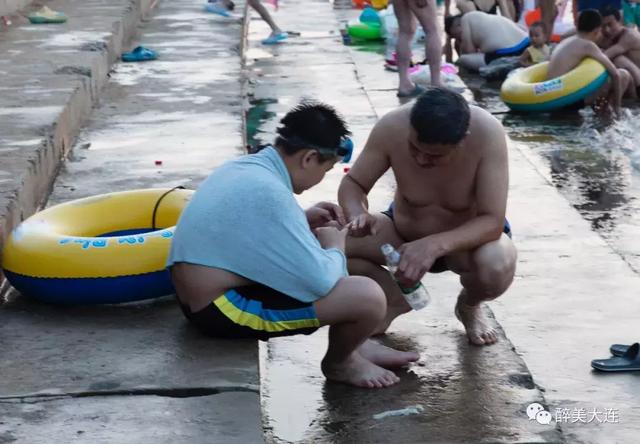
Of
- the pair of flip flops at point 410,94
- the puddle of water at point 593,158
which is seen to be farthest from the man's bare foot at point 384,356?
the pair of flip flops at point 410,94

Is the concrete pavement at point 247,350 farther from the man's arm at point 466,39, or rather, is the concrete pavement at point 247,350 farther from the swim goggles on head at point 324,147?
the man's arm at point 466,39

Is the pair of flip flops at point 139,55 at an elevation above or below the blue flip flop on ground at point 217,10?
above

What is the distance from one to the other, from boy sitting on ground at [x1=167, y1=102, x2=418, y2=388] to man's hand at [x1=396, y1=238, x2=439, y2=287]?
298 mm

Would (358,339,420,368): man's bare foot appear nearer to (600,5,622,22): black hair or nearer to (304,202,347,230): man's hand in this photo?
(304,202,347,230): man's hand

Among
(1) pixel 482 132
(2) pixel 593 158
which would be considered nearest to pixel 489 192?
(1) pixel 482 132

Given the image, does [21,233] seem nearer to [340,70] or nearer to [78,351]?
[78,351]

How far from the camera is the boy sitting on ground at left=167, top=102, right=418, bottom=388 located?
160 inches

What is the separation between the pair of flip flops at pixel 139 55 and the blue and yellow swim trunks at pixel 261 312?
7099 millimetres

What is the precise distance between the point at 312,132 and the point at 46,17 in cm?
764

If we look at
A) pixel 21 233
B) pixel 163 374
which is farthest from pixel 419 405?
pixel 21 233

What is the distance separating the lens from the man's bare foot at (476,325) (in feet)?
16.1

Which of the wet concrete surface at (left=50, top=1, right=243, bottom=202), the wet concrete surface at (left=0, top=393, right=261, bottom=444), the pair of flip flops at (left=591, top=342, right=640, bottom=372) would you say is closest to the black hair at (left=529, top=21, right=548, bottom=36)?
the wet concrete surface at (left=50, top=1, right=243, bottom=202)

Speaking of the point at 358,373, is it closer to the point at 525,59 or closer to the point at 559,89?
the point at 559,89

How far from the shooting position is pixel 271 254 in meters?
4.06
